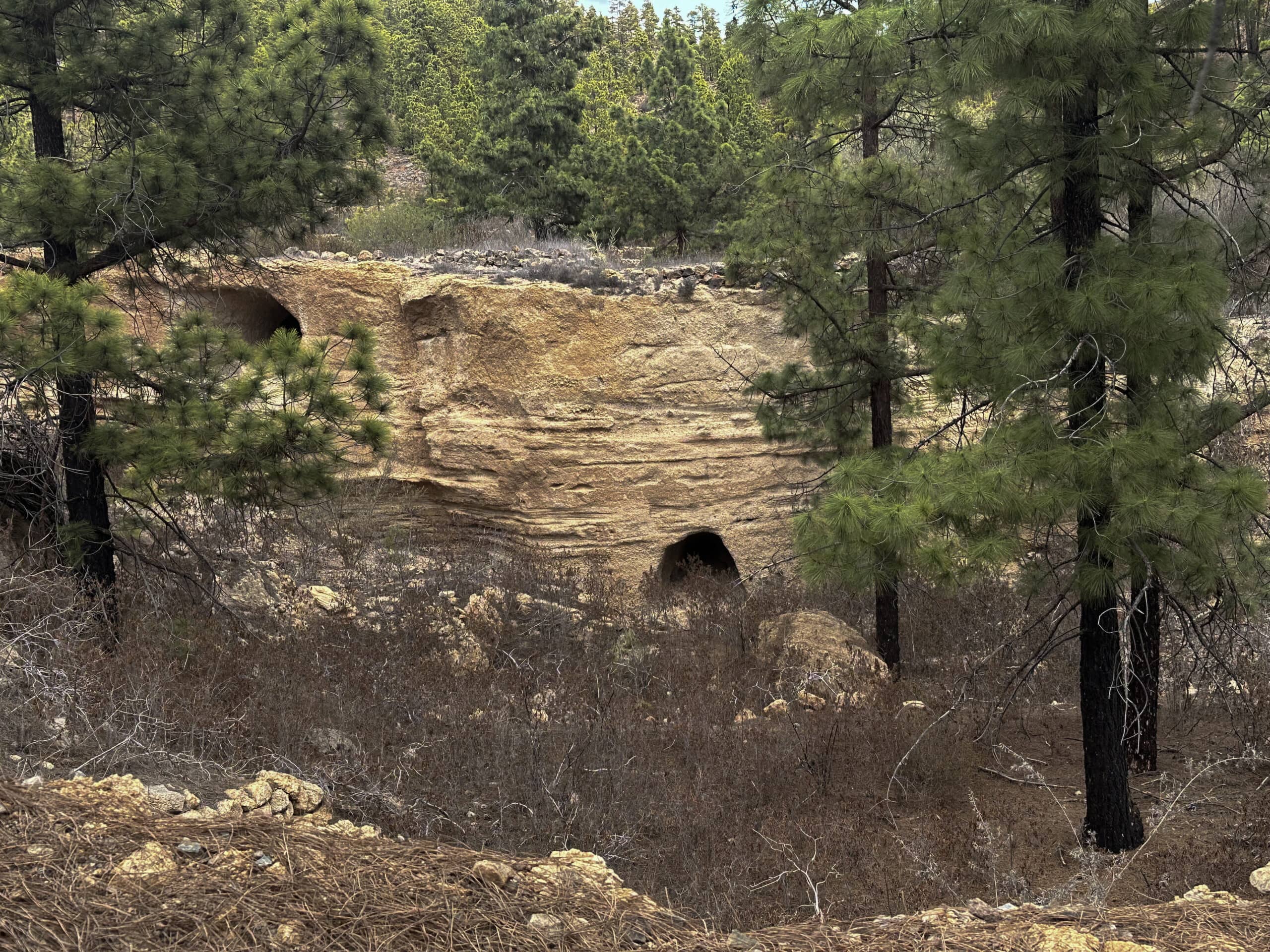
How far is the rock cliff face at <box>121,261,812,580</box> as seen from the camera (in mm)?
13336

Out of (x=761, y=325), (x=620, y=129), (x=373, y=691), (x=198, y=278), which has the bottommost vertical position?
(x=373, y=691)

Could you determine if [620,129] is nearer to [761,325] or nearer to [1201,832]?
[761,325]

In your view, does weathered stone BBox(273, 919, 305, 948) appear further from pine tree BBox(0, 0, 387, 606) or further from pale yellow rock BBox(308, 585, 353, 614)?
pale yellow rock BBox(308, 585, 353, 614)

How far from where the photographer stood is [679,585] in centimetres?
1352

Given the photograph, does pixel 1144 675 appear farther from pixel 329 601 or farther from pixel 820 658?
pixel 329 601

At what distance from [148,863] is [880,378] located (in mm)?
7805

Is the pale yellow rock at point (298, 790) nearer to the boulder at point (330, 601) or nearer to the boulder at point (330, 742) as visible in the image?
the boulder at point (330, 742)

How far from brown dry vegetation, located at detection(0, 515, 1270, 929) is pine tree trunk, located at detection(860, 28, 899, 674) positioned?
638 mm

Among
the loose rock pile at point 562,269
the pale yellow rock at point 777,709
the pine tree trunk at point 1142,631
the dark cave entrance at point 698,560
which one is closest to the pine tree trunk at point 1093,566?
the pine tree trunk at point 1142,631

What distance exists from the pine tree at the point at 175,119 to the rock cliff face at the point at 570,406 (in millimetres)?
5075

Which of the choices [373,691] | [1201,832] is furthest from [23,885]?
[1201,832]

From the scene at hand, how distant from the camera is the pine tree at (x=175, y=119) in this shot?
24.9 ft

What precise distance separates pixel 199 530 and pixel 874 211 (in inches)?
317

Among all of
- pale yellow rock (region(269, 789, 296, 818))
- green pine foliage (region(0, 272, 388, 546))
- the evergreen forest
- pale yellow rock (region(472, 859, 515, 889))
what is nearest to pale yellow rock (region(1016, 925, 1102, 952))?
the evergreen forest
